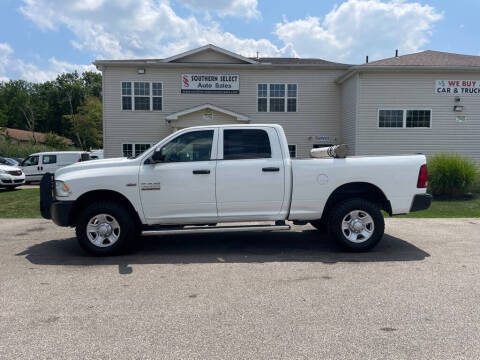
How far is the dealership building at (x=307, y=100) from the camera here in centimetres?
1916

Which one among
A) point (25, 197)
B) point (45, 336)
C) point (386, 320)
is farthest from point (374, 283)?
point (25, 197)

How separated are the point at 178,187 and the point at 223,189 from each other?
27.4 inches

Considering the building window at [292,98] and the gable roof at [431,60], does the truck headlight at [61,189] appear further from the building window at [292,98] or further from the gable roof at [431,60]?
the building window at [292,98]

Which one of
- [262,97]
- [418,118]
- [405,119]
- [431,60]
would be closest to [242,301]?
[405,119]

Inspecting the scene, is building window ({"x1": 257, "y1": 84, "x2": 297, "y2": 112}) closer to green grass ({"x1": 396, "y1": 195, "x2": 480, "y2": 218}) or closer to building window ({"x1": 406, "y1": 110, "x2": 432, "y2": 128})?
building window ({"x1": 406, "y1": 110, "x2": 432, "y2": 128})

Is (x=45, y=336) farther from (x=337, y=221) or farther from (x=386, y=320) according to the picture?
(x=337, y=221)

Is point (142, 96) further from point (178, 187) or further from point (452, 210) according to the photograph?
point (178, 187)

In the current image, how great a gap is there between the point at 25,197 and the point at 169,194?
10647 mm

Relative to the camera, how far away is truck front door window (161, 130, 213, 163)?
6.29 meters

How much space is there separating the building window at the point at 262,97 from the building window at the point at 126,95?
6.70 metres

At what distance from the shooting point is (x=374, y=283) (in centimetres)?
491

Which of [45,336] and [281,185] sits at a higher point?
[281,185]

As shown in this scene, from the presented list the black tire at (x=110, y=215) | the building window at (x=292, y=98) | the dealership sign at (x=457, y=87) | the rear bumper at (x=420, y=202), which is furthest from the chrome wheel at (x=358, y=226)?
the dealership sign at (x=457, y=87)

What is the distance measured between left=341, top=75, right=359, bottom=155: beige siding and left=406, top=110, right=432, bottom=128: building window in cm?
268
